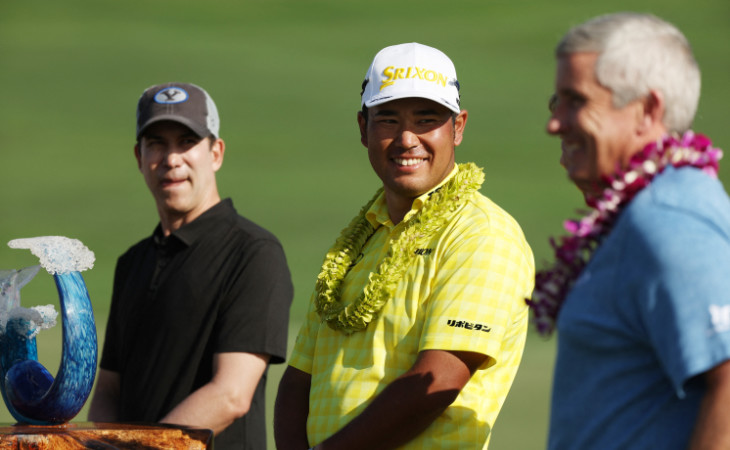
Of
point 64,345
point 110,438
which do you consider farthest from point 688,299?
point 64,345

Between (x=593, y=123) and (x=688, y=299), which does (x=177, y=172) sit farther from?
(x=688, y=299)

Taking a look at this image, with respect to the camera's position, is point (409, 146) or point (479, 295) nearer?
point (479, 295)

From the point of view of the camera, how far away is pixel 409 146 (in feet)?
8.82

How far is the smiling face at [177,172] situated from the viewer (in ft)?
11.3

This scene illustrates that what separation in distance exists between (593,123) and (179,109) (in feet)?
6.60

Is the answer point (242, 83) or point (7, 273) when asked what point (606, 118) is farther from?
point (242, 83)

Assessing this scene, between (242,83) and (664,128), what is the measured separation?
12380 millimetres

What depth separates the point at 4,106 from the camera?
43.7 feet

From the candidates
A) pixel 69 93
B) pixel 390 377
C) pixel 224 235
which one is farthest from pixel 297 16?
pixel 390 377

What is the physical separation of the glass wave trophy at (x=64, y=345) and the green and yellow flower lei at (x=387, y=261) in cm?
58

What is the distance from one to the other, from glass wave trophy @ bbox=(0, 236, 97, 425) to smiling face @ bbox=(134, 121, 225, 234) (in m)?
0.97

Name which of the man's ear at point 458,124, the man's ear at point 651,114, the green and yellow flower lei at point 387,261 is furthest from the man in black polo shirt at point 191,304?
the man's ear at point 651,114

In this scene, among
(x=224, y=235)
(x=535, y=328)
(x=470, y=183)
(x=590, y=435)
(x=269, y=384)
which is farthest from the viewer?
(x=269, y=384)

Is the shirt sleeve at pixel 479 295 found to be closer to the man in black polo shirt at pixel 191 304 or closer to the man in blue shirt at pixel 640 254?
the man in blue shirt at pixel 640 254
